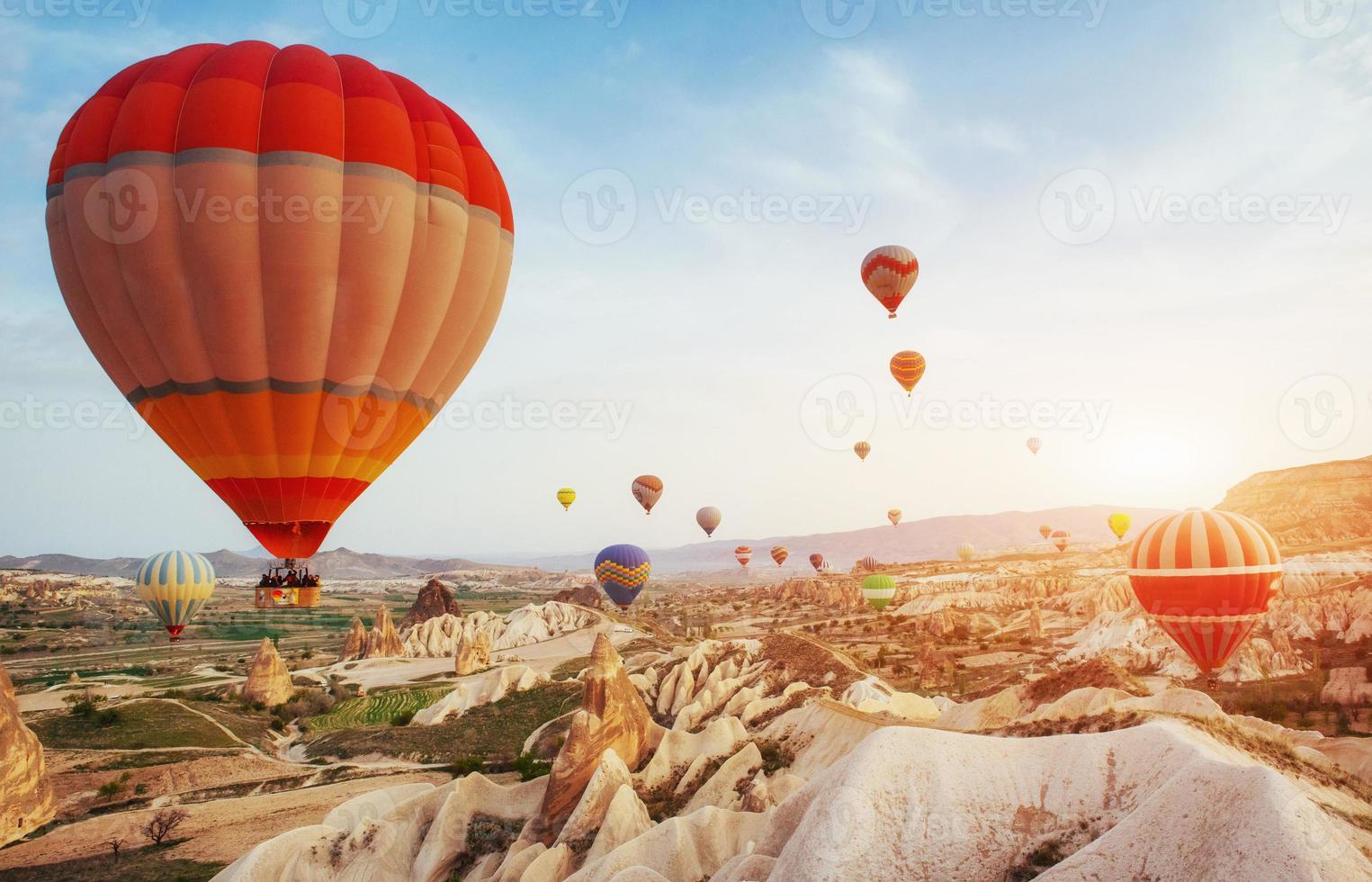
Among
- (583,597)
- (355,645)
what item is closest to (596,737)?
(355,645)

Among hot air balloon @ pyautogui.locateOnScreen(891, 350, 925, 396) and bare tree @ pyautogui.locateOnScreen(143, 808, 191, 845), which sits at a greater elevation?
hot air balloon @ pyautogui.locateOnScreen(891, 350, 925, 396)

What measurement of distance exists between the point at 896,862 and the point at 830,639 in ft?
236

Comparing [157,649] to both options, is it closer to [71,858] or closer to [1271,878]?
[71,858]

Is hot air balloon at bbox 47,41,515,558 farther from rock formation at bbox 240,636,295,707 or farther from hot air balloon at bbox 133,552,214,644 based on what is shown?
hot air balloon at bbox 133,552,214,644

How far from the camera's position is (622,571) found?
7919 centimetres

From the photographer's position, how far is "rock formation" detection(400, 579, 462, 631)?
297 feet

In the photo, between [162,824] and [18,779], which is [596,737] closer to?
[162,824]

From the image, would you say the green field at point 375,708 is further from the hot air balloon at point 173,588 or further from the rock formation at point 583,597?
the rock formation at point 583,597

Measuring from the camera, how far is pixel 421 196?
23.0 meters

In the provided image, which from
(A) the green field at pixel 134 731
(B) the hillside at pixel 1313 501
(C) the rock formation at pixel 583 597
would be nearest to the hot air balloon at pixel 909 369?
(A) the green field at pixel 134 731

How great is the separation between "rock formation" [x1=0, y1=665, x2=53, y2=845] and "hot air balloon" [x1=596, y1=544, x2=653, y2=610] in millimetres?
51020

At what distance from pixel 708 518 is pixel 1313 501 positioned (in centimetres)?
10753

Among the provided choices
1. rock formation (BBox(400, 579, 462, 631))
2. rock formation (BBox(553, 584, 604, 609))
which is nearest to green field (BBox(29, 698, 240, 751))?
rock formation (BBox(400, 579, 462, 631))

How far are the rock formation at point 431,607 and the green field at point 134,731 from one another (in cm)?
4284
